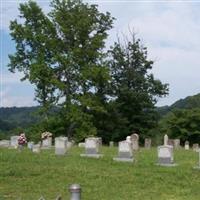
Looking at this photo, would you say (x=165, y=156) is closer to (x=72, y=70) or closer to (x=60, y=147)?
(x=60, y=147)

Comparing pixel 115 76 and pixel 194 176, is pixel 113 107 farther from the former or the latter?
pixel 194 176

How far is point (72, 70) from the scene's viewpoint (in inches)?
1853

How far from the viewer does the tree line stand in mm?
46375

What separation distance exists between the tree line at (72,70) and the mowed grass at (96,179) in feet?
82.4

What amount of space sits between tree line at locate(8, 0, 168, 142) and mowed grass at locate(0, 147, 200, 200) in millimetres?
25130

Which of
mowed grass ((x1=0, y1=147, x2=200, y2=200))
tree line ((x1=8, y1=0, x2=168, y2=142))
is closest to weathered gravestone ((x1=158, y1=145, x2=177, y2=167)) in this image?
mowed grass ((x1=0, y1=147, x2=200, y2=200))

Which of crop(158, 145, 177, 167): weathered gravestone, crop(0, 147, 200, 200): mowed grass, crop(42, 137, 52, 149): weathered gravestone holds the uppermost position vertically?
crop(42, 137, 52, 149): weathered gravestone

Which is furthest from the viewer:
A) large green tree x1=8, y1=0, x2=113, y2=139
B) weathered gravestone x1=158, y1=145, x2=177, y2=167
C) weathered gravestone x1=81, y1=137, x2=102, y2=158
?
large green tree x1=8, y1=0, x2=113, y2=139

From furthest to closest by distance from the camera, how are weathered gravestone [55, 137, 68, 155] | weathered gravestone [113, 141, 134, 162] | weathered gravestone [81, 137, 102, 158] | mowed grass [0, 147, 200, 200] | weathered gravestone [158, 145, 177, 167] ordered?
weathered gravestone [55, 137, 68, 155] < weathered gravestone [81, 137, 102, 158] < weathered gravestone [113, 141, 134, 162] < weathered gravestone [158, 145, 177, 167] < mowed grass [0, 147, 200, 200]

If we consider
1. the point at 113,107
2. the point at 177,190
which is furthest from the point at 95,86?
the point at 177,190

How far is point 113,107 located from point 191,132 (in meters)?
10.7

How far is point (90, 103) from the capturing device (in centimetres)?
4619

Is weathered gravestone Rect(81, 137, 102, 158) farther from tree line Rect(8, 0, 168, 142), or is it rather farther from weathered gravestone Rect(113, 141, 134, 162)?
tree line Rect(8, 0, 168, 142)

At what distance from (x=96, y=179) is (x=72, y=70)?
101 feet
